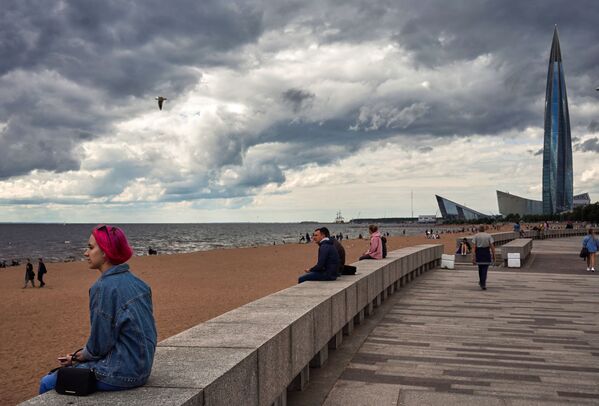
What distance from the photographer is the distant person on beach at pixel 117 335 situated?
317 centimetres

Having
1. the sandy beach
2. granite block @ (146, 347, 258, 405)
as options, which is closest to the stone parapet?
granite block @ (146, 347, 258, 405)

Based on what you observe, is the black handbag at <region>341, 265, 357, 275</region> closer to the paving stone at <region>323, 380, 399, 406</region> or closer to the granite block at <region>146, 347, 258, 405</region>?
the paving stone at <region>323, 380, 399, 406</region>

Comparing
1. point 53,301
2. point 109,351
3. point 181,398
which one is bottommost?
point 53,301

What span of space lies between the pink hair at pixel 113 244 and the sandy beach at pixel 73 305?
22.3 ft

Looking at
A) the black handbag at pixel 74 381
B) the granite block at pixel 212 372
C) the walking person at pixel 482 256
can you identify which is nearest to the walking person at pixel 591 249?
the walking person at pixel 482 256

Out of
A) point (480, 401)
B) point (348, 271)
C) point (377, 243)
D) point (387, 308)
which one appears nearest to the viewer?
point (480, 401)

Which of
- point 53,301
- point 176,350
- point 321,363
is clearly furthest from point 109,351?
point 53,301

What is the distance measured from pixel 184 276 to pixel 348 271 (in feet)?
80.3

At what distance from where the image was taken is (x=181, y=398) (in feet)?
9.83

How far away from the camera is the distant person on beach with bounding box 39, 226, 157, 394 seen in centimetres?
317

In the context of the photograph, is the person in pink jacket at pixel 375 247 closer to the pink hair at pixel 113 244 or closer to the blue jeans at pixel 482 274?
the blue jeans at pixel 482 274

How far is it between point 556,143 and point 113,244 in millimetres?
161067

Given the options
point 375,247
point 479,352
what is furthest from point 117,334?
point 375,247

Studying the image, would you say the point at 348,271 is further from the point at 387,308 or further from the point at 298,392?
the point at 298,392
